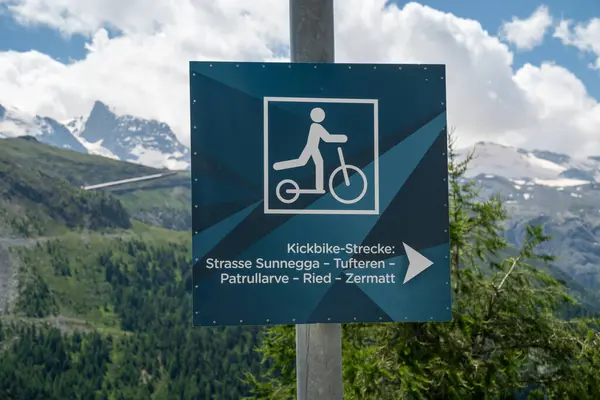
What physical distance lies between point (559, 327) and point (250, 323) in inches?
509

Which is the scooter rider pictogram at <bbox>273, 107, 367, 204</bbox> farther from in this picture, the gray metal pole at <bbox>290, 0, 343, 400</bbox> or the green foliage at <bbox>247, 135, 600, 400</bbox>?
the green foliage at <bbox>247, 135, 600, 400</bbox>

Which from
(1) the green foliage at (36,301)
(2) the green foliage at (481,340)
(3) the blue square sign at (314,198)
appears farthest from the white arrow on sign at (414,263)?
(1) the green foliage at (36,301)

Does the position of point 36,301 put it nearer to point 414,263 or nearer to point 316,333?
point 316,333

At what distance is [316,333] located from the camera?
4.27 metres

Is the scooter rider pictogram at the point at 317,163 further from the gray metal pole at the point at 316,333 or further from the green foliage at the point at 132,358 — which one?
the green foliage at the point at 132,358

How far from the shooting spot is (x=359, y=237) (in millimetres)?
4324

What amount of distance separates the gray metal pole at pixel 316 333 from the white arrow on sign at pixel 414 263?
524mm

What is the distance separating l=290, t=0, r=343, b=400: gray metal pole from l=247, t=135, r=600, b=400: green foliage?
9.15m

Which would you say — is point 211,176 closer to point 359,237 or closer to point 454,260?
point 359,237

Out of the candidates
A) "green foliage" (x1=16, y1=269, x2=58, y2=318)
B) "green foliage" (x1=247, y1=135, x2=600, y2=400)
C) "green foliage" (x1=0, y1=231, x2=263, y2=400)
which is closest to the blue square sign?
"green foliage" (x1=247, y1=135, x2=600, y2=400)

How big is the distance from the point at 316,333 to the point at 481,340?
12.1m

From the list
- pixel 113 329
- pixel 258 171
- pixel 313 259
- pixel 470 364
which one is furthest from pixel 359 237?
pixel 113 329

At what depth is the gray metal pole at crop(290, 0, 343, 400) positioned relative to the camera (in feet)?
13.7

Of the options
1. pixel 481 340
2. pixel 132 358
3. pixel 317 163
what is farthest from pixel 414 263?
pixel 132 358
